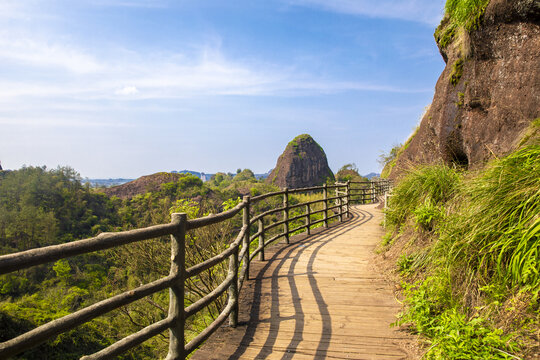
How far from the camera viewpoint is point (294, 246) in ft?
24.3

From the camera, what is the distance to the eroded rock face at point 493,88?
501 cm

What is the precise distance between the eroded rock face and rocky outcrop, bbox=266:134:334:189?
4518 inches

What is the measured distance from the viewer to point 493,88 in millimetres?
5867

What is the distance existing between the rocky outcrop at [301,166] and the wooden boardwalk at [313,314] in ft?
381

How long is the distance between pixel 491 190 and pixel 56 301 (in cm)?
3433

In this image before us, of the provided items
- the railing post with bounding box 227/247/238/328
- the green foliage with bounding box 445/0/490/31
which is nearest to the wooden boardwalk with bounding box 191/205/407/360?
the railing post with bounding box 227/247/238/328

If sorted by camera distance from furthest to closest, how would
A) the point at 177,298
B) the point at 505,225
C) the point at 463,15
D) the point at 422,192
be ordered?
the point at 463,15
the point at 422,192
the point at 505,225
the point at 177,298

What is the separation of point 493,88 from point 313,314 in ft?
17.5

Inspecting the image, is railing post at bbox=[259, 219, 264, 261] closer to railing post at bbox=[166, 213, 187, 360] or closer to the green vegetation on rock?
the green vegetation on rock

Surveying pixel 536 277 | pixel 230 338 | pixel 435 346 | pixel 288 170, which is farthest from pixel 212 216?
pixel 288 170

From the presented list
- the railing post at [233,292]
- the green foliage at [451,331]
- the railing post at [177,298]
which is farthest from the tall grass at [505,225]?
the railing post at [177,298]

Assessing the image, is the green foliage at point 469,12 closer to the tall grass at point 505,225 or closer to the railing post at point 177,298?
the tall grass at point 505,225

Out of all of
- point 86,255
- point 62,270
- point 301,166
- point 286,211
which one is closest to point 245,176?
point 301,166

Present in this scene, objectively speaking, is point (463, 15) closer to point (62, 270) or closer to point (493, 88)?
point (493, 88)
